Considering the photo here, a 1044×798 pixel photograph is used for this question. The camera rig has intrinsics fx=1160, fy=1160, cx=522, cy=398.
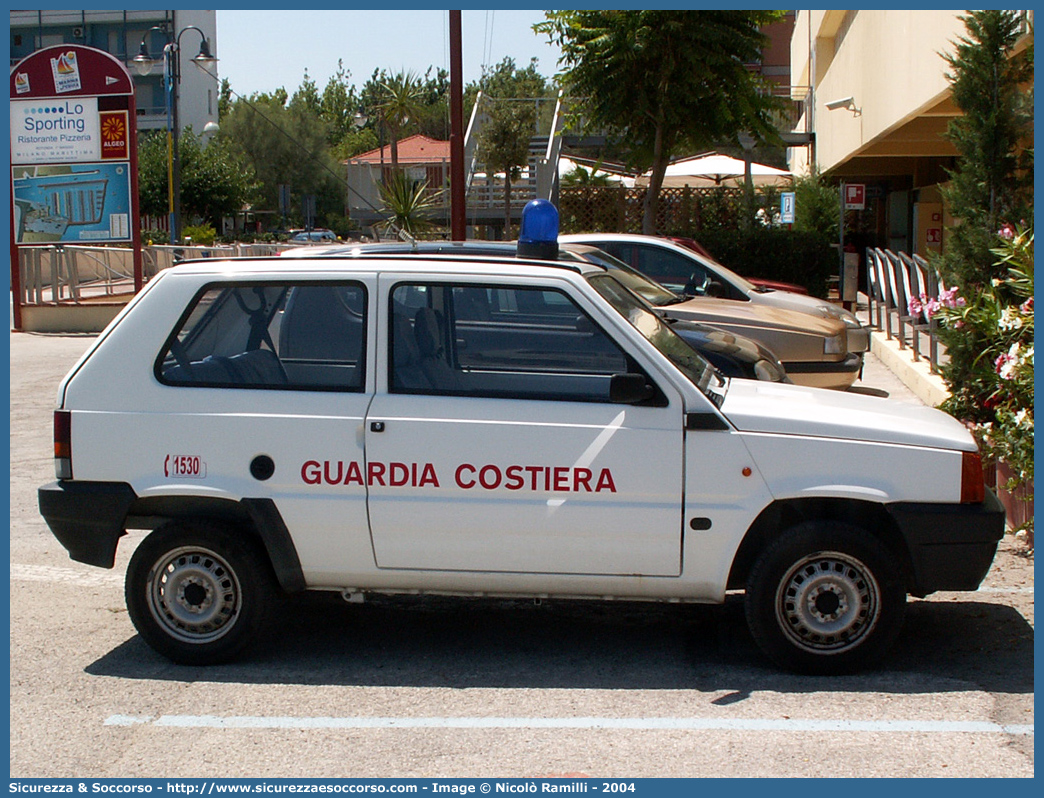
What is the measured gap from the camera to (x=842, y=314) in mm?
12773

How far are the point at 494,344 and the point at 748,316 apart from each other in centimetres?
631

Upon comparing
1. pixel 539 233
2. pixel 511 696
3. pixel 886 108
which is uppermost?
pixel 886 108

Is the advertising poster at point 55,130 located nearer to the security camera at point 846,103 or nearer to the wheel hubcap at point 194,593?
the security camera at point 846,103

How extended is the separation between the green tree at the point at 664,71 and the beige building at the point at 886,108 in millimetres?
2091

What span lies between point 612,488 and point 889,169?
86.5ft

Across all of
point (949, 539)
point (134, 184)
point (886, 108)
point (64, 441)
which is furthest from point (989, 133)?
point (134, 184)

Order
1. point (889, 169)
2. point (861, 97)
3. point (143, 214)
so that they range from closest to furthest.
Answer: point (861, 97) → point (889, 169) → point (143, 214)

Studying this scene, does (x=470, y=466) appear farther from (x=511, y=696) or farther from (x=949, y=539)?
(x=949, y=539)

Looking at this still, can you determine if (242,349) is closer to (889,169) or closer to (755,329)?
(755,329)

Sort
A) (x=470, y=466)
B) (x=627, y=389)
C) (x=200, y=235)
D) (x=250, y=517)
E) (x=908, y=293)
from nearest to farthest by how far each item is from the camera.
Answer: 1. (x=627, y=389)
2. (x=470, y=466)
3. (x=250, y=517)
4. (x=908, y=293)
5. (x=200, y=235)

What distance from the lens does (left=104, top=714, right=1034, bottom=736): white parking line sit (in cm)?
440

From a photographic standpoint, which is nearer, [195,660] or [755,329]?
[195,660]

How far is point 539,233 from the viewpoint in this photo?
5.88 m

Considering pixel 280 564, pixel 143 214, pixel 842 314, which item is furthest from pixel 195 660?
pixel 143 214
